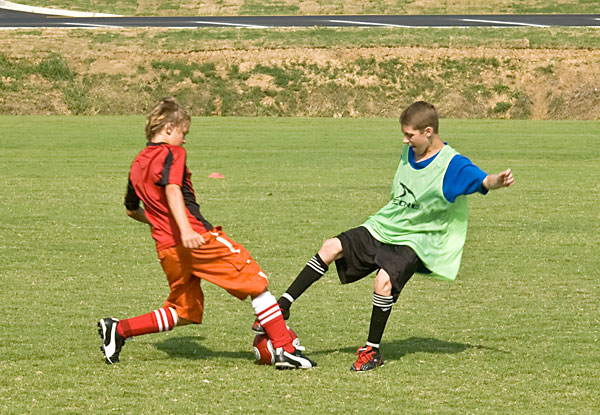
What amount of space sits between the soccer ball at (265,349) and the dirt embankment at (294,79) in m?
28.8

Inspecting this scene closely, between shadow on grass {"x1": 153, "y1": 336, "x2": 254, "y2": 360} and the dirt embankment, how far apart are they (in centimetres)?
2821

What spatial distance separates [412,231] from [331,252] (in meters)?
0.52

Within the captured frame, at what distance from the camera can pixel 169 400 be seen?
4.97 meters

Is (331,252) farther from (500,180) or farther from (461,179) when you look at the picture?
(500,180)

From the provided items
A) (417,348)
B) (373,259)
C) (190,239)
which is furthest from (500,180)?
(190,239)

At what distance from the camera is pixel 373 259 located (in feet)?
19.1

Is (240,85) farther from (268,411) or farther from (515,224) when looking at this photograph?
(268,411)

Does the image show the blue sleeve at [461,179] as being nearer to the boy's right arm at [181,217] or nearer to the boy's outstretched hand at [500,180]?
the boy's outstretched hand at [500,180]

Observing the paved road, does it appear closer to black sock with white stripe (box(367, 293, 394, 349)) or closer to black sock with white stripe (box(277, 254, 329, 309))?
black sock with white stripe (box(277, 254, 329, 309))

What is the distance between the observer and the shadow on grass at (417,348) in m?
6.03

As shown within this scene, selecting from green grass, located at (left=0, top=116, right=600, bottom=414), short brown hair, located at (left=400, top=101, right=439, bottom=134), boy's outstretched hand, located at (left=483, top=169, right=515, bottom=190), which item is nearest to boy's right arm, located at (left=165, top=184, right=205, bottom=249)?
green grass, located at (left=0, top=116, right=600, bottom=414)

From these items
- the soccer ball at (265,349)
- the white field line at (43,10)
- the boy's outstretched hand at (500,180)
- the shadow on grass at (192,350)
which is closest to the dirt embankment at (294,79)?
the white field line at (43,10)

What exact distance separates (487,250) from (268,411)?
547 cm

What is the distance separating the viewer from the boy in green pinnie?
5.67 m
